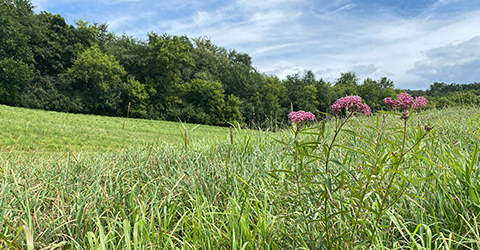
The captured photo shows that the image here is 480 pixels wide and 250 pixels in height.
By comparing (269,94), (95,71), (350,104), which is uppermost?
(95,71)

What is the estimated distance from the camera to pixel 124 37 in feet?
125

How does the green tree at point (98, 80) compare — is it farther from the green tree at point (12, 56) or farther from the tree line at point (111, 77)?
the green tree at point (12, 56)

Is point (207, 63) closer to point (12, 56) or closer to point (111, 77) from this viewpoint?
point (111, 77)

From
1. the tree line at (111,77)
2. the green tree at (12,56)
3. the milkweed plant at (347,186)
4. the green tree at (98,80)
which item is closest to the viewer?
the milkweed plant at (347,186)

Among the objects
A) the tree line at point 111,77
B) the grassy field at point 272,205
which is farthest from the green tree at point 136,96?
the grassy field at point 272,205

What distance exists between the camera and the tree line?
85.6 ft

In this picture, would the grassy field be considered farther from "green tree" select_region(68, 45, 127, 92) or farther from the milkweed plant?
"green tree" select_region(68, 45, 127, 92)

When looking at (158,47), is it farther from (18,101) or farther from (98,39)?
(18,101)

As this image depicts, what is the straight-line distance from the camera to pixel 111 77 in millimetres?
29312

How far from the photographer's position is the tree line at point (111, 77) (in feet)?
85.6

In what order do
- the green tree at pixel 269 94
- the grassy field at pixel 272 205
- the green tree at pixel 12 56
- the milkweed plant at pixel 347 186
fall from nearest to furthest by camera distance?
the milkweed plant at pixel 347 186, the grassy field at pixel 272 205, the green tree at pixel 12 56, the green tree at pixel 269 94

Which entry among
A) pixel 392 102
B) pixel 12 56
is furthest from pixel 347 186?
pixel 12 56

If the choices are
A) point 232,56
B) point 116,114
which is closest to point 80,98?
point 116,114

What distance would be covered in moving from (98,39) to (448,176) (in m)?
39.5
